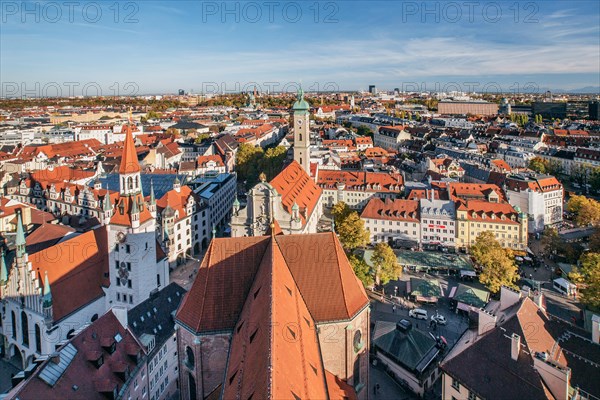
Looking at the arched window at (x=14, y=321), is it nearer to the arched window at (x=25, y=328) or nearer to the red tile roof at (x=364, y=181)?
the arched window at (x=25, y=328)

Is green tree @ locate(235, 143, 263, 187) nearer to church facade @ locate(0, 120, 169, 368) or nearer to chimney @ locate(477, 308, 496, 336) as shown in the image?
church facade @ locate(0, 120, 169, 368)

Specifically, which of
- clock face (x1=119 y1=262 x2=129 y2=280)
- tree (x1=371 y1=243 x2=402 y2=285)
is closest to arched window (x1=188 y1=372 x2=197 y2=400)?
clock face (x1=119 y1=262 x2=129 y2=280)

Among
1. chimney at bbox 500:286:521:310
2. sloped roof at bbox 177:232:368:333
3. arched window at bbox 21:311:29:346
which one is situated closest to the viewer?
sloped roof at bbox 177:232:368:333

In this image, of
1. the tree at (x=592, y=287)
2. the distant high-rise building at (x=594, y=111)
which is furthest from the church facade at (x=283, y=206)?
the distant high-rise building at (x=594, y=111)

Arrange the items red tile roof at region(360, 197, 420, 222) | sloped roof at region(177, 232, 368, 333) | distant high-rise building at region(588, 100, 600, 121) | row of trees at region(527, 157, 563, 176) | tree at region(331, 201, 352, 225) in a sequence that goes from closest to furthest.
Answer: sloped roof at region(177, 232, 368, 333) → tree at region(331, 201, 352, 225) → red tile roof at region(360, 197, 420, 222) → row of trees at region(527, 157, 563, 176) → distant high-rise building at region(588, 100, 600, 121)

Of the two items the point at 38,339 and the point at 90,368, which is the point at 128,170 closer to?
the point at 38,339

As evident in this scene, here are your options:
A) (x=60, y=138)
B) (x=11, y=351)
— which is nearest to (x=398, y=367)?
(x=11, y=351)

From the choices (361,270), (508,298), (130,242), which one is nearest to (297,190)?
(361,270)
